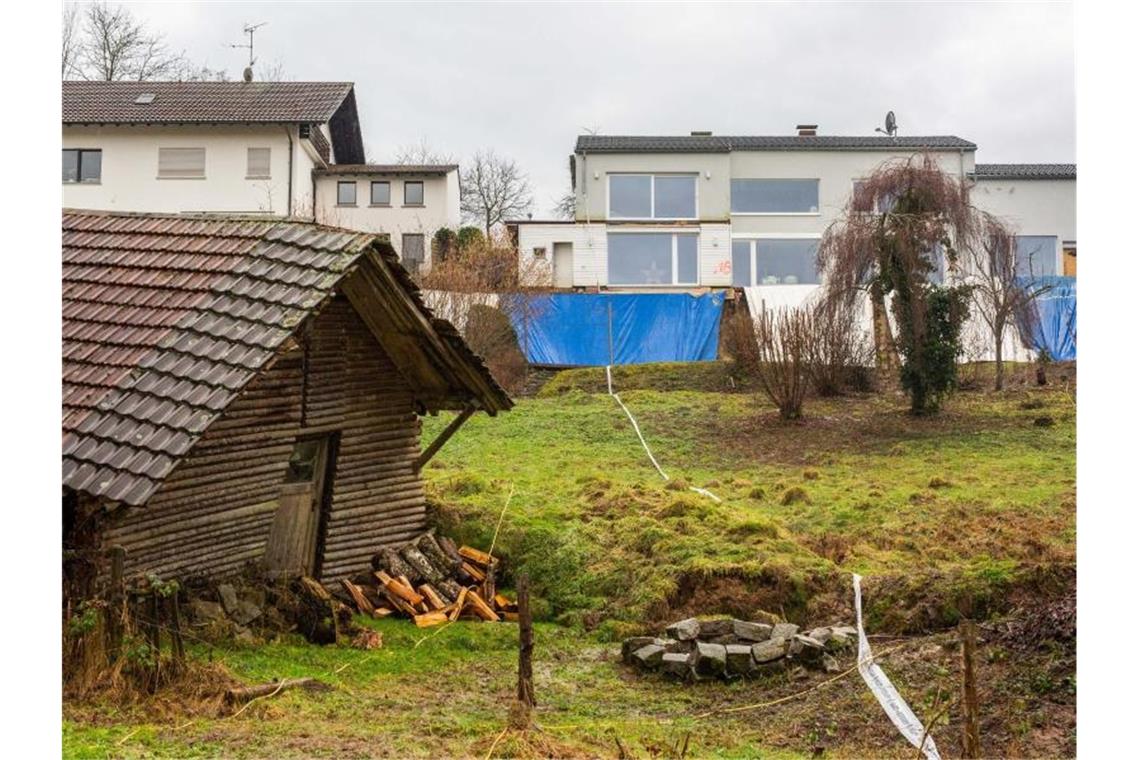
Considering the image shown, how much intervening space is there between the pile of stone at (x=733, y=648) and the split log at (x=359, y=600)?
2.56 m

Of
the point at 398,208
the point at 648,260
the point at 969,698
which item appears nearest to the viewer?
the point at 969,698

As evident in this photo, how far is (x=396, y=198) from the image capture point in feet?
132

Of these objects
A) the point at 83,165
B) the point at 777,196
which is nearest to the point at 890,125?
the point at 777,196

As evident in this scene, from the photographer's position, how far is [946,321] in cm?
2145

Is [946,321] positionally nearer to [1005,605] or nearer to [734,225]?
[1005,605]

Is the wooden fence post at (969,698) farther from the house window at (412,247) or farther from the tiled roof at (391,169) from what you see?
the tiled roof at (391,169)

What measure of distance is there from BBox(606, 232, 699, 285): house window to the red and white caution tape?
94.6 ft

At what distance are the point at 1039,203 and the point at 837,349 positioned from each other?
63.2ft

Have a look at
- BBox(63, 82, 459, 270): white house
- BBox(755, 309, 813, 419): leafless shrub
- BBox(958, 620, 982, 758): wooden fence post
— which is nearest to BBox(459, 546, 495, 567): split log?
BBox(958, 620, 982, 758): wooden fence post

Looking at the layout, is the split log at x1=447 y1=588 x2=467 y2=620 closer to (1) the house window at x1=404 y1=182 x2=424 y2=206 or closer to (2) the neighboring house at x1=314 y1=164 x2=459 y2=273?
(2) the neighboring house at x1=314 y1=164 x2=459 y2=273

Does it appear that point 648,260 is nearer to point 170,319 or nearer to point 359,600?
point 359,600

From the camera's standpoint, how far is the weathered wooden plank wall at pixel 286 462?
9.93 m

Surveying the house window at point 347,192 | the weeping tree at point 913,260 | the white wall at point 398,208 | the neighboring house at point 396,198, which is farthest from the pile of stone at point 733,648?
the house window at point 347,192

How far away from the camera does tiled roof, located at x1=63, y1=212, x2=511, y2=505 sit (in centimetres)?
877
